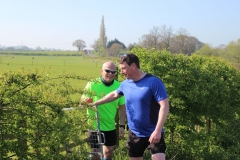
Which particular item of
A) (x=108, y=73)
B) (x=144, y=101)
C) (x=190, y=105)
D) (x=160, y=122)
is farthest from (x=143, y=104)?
(x=190, y=105)

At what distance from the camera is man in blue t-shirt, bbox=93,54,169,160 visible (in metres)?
3.64

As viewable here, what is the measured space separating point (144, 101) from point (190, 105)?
145 inches

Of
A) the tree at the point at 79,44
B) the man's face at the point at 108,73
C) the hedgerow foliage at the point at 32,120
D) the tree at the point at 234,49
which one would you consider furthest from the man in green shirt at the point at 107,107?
the tree at the point at 79,44

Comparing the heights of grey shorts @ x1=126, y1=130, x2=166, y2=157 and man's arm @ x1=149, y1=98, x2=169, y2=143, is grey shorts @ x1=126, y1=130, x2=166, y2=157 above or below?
below

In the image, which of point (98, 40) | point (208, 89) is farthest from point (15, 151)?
point (98, 40)

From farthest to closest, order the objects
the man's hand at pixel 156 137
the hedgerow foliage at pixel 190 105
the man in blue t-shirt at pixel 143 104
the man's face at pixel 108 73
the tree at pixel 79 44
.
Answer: the tree at pixel 79 44, the hedgerow foliage at pixel 190 105, the man's face at pixel 108 73, the man in blue t-shirt at pixel 143 104, the man's hand at pixel 156 137

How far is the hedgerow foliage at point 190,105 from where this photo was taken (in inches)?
265

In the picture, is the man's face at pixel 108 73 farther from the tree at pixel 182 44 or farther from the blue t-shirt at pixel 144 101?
the tree at pixel 182 44

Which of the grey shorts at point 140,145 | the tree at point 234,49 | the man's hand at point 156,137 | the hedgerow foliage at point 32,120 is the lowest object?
the grey shorts at point 140,145

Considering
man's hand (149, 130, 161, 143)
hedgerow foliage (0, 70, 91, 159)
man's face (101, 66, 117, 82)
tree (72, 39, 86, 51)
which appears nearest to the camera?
hedgerow foliage (0, 70, 91, 159)

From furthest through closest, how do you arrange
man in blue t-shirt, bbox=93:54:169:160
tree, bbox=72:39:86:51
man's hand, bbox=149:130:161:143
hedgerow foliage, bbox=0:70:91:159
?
1. tree, bbox=72:39:86:51
2. man in blue t-shirt, bbox=93:54:169:160
3. man's hand, bbox=149:130:161:143
4. hedgerow foliage, bbox=0:70:91:159

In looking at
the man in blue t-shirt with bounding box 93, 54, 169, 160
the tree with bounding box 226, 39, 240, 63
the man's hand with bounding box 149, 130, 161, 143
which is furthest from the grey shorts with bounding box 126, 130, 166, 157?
the tree with bounding box 226, 39, 240, 63

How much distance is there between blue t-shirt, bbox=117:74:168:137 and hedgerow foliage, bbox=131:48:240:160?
283 centimetres

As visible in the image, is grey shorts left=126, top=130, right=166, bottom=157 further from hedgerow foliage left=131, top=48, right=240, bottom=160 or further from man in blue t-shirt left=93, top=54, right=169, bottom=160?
hedgerow foliage left=131, top=48, right=240, bottom=160
